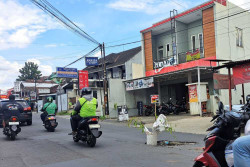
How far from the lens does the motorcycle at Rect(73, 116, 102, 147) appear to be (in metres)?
7.30

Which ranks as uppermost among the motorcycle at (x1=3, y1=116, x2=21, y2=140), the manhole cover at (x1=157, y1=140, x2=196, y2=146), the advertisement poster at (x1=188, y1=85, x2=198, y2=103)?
the advertisement poster at (x1=188, y1=85, x2=198, y2=103)

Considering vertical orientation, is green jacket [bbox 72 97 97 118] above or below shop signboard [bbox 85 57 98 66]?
below

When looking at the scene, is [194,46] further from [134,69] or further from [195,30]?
[134,69]

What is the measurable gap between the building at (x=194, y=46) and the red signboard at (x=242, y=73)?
5748 millimetres

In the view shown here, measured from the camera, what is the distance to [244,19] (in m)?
20.2

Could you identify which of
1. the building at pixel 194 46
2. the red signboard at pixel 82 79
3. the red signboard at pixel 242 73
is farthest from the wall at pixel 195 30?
the red signboard at pixel 82 79

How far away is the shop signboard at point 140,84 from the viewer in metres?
19.1

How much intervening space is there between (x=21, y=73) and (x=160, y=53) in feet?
191

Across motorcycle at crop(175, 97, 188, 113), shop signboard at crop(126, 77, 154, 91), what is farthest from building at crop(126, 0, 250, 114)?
motorcycle at crop(175, 97, 188, 113)

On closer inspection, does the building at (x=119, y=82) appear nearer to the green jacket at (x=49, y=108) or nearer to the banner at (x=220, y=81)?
the green jacket at (x=49, y=108)

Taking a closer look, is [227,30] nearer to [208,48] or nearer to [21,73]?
[208,48]

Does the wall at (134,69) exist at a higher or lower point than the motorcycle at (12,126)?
higher

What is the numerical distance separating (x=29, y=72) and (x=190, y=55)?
61303mm

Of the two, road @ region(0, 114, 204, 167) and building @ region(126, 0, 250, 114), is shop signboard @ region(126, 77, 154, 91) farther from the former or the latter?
road @ region(0, 114, 204, 167)
